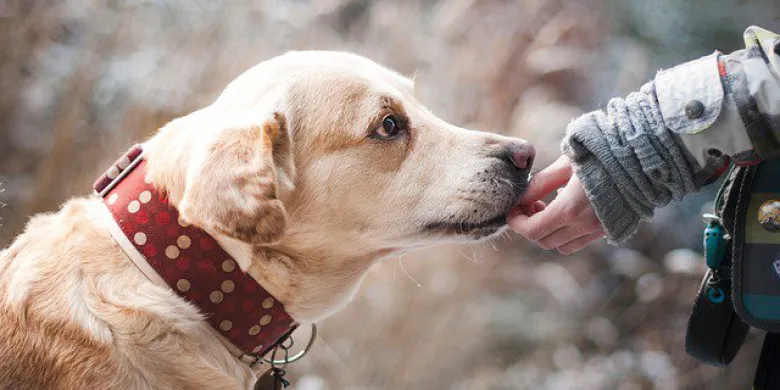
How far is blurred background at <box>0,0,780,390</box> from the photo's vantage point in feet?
11.9

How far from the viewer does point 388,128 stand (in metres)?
1.93

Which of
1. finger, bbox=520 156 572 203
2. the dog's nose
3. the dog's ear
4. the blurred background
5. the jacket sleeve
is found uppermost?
the dog's ear

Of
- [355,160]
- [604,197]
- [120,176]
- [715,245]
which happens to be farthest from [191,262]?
[715,245]

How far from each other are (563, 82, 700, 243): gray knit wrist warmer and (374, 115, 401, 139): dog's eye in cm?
48

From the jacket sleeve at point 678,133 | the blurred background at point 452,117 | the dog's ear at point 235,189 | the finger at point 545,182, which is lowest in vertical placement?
the blurred background at point 452,117

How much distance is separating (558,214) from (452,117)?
2.04 meters

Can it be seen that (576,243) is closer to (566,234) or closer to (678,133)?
(566,234)

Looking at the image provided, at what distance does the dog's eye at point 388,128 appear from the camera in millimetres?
1915

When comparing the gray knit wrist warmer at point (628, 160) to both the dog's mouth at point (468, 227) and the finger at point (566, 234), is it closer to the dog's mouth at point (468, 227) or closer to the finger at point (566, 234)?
the finger at point (566, 234)

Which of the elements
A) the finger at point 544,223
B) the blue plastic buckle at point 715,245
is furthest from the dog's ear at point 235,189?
the blue plastic buckle at point 715,245

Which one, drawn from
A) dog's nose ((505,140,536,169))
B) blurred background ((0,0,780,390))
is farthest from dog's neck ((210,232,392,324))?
blurred background ((0,0,780,390))

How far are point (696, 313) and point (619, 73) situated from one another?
208 centimetres

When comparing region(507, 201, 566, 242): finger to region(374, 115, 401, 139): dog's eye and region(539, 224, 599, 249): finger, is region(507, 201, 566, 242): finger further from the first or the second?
region(374, 115, 401, 139): dog's eye

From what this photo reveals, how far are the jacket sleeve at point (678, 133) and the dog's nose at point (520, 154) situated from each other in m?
0.23
